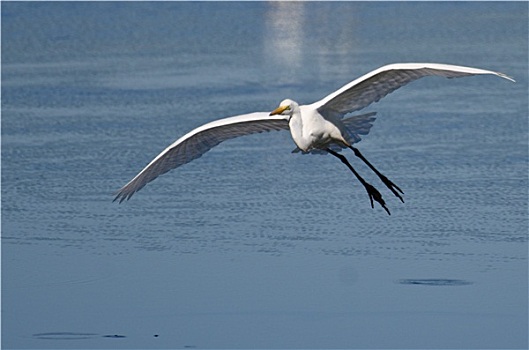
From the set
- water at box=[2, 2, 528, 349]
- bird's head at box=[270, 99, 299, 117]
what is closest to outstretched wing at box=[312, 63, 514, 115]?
bird's head at box=[270, 99, 299, 117]

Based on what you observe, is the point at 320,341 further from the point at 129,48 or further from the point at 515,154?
the point at 129,48

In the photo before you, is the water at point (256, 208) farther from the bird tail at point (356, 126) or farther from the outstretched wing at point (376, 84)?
the outstretched wing at point (376, 84)

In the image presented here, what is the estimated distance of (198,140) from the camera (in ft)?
25.3

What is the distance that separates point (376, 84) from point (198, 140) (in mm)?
1083

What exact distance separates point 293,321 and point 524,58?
7728mm

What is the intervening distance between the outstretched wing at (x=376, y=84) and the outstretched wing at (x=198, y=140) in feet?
1.10

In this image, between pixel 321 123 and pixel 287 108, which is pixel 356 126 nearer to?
pixel 321 123

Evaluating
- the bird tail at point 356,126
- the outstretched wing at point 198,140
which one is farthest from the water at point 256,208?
the bird tail at point 356,126

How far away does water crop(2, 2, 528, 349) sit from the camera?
Result: 23.3ft

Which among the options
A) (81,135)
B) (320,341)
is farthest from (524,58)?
(320,341)

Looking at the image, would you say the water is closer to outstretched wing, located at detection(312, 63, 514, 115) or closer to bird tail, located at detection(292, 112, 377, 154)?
bird tail, located at detection(292, 112, 377, 154)

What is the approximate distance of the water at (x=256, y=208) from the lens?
7.09m

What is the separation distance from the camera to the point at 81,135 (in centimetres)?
1125

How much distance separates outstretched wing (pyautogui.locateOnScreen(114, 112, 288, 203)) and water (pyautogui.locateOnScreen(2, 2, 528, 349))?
57cm
